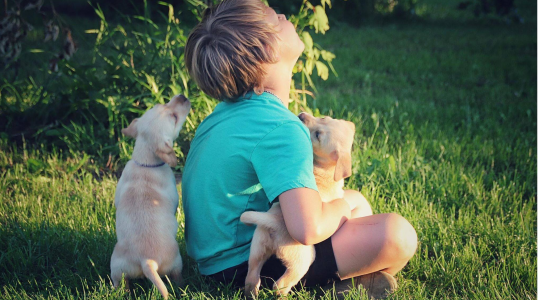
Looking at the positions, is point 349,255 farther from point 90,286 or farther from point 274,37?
point 90,286

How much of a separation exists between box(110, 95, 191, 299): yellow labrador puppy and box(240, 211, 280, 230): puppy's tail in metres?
0.41

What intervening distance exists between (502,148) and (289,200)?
278cm

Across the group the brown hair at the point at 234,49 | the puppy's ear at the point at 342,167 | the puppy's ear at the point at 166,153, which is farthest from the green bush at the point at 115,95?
the brown hair at the point at 234,49

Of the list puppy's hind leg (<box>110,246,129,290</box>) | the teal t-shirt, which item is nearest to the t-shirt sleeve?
the teal t-shirt

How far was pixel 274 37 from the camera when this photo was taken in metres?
2.12

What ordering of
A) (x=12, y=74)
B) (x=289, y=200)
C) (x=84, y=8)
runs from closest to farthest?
1. (x=289, y=200)
2. (x=12, y=74)
3. (x=84, y=8)

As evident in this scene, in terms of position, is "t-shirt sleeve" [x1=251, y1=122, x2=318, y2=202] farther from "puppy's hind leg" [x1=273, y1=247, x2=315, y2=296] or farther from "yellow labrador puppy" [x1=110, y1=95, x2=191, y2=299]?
"yellow labrador puppy" [x1=110, y1=95, x2=191, y2=299]

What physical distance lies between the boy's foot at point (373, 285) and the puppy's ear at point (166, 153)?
960 mm

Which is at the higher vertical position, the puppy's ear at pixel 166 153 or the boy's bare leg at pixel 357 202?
the puppy's ear at pixel 166 153

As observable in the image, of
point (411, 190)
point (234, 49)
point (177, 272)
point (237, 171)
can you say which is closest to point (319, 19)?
point (411, 190)

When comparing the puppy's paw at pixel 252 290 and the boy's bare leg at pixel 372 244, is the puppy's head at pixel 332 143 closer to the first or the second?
the boy's bare leg at pixel 372 244

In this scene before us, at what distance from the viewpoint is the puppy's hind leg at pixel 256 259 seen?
1.96 m

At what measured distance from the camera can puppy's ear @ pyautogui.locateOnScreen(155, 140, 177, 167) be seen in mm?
2357

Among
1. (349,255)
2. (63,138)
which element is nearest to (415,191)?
(349,255)
